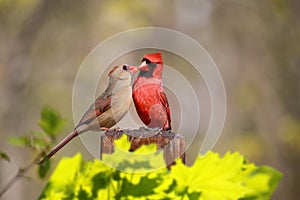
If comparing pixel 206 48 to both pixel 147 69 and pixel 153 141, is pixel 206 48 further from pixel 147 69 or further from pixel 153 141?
pixel 153 141

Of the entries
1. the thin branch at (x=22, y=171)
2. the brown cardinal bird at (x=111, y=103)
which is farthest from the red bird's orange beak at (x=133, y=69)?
the thin branch at (x=22, y=171)

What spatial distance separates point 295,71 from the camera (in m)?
13.2

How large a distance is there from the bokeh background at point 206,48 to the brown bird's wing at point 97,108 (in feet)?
31.3

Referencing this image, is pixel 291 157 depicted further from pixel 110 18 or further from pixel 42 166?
pixel 42 166

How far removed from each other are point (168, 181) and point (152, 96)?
1.13 feet

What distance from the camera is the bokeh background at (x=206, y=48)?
12484 mm

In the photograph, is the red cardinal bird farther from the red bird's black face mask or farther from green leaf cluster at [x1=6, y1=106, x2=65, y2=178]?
green leaf cluster at [x1=6, y1=106, x2=65, y2=178]

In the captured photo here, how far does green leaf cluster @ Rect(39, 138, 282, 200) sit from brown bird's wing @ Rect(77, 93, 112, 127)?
0.77ft

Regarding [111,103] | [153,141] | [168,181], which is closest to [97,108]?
[111,103]

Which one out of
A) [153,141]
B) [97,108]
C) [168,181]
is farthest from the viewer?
[97,108]

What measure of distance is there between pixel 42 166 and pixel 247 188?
37 centimetres

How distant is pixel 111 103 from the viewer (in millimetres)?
1333

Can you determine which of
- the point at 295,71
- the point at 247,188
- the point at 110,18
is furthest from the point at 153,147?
the point at 110,18

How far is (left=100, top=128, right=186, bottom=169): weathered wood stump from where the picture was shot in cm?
123
